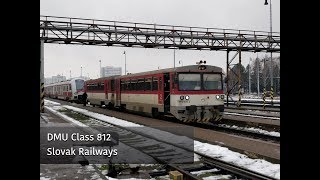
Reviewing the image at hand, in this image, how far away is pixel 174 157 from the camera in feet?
30.5

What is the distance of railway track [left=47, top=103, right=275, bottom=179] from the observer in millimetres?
7169

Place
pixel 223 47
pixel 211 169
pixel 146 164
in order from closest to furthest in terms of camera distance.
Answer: pixel 211 169, pixel 146 164, pixel 223 47

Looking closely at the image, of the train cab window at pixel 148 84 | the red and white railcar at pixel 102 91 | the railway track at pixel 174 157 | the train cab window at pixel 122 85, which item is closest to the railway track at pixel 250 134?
the railway track at pixel 174 157

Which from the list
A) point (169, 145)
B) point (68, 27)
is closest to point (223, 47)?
point (68, 27)

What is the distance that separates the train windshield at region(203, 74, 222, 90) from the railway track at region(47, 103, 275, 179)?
5.13m

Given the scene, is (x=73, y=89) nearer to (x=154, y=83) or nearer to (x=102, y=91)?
(x=102, y=91)

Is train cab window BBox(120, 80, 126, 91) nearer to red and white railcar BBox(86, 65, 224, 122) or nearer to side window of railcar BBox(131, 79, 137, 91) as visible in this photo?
side window of railcar BBox(131, 79, 137, 91)

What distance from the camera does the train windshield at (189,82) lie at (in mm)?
17531

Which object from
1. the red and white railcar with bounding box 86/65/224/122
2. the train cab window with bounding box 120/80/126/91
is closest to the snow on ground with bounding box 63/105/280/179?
the red and white railcar with bounding box 86/65/224/122

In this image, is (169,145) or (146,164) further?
(169,145)

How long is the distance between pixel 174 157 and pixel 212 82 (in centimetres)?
944
